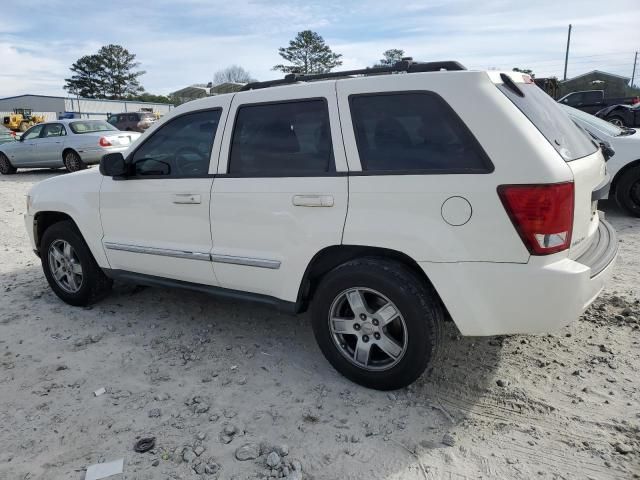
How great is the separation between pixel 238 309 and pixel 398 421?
Answer: 207 centimetres

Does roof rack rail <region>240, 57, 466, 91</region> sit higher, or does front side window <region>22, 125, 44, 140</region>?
roof rack rail <region>240, 57, 466, 91</region>

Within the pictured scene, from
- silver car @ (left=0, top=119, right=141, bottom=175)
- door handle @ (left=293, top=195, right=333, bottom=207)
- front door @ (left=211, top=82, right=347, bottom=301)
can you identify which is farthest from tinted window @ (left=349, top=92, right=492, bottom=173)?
silver car @ (left=0, top=119, right=141, bottom=175)

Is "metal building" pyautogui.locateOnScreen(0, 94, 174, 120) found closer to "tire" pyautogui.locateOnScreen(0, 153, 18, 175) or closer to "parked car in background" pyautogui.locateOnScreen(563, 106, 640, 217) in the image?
"tire" pyautogui.locateOnScreen(0, 153, 18, 175)

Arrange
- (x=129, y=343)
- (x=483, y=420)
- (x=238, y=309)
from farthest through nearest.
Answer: (x=238, y=309) → (x=129, y=343) → (x=483, y=420)

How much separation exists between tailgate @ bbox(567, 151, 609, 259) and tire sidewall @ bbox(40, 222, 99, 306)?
3868 millimetres

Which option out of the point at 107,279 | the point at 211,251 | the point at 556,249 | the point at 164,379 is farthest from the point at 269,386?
the point at 107,279

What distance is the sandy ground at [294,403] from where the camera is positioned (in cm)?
249

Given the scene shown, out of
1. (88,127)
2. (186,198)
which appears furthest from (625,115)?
(186,198)

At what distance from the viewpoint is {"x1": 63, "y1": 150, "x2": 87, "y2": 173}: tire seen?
13508 millimetres

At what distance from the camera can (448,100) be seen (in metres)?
2.70

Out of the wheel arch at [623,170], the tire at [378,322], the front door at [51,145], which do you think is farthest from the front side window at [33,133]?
the wheel arch at [623,170]

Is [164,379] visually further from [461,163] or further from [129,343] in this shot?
[461,163]

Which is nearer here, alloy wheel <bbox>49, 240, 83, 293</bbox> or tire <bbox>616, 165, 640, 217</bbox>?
alloy wheel <bbox>49, 240, 83, 293</bbox>

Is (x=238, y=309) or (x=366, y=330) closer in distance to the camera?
(x=366, y=330)
